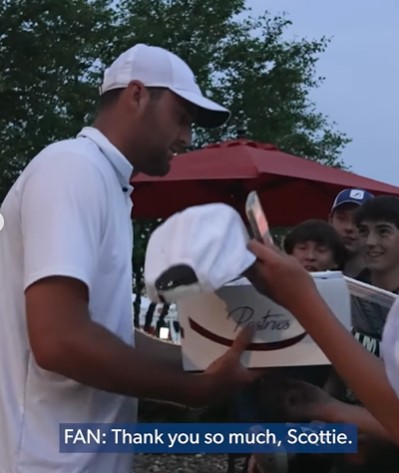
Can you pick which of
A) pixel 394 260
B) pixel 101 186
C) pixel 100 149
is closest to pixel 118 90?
pixel 100 149

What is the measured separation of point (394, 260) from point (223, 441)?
165cm

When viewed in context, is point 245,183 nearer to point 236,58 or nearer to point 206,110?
point 206,110

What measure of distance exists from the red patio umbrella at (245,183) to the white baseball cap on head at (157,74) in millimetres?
4864

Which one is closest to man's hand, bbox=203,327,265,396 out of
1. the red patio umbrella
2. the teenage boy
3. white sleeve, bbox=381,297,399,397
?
white sleeve, bbox=381,297,399,397

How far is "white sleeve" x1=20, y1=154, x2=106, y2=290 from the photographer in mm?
2244

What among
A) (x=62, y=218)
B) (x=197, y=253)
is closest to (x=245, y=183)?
(x=62, y=218)

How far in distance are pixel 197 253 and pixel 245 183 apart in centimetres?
628

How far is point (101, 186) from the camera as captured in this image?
237 cm

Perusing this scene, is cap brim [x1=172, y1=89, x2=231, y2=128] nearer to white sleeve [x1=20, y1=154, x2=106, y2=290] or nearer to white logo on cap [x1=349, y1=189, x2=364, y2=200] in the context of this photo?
white sleeve [x1=20, y1=154, x2=106, y2=290]

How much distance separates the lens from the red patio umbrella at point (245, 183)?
25.5ft

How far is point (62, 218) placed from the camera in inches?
89.1

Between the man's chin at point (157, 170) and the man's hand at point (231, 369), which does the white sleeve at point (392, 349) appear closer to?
the man's hand at point (231, 369)

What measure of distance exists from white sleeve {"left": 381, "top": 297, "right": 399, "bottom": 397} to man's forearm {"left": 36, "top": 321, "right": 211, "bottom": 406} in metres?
0.59

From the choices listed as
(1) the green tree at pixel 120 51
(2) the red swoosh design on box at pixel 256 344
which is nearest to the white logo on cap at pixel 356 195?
(2) the red swoosh design on box at pixel 256 344
